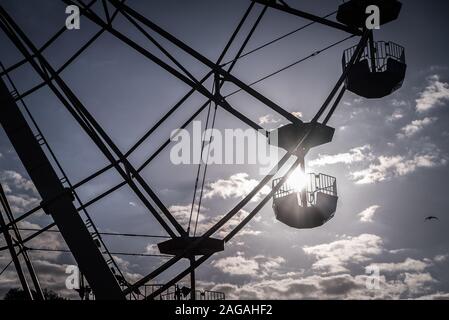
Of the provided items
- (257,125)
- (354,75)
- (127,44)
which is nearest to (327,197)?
(354,75)

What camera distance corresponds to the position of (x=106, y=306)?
685 centimetres

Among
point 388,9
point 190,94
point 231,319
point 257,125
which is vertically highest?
point 388,9

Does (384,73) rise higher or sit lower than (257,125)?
higher

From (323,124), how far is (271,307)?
19.0 feet

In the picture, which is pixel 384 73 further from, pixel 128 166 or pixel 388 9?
pixel 128 166

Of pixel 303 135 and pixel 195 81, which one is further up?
pixel 195 81

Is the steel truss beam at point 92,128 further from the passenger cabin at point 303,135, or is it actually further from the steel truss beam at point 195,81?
the passenger cabin at point 303,135

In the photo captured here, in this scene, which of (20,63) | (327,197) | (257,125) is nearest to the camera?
(257,125)

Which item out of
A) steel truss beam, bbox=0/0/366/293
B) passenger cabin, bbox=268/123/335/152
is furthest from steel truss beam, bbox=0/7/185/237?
passenger cabin, bbox=268/123/335/152

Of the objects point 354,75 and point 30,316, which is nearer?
point 30,316

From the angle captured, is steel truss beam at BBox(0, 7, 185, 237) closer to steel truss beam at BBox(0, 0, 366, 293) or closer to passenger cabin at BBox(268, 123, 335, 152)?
steel truss beam at BBox(0, 0, 366, 293)

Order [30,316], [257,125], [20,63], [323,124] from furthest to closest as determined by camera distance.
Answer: [20,63] → [257,125] → [323,124] → [30,316]

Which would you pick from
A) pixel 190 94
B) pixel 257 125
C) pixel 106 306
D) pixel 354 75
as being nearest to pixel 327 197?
pixel 354 75

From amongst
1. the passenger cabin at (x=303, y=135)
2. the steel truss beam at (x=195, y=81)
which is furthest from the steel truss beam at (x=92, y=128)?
the passenger cabin at (x=303, y=135)
